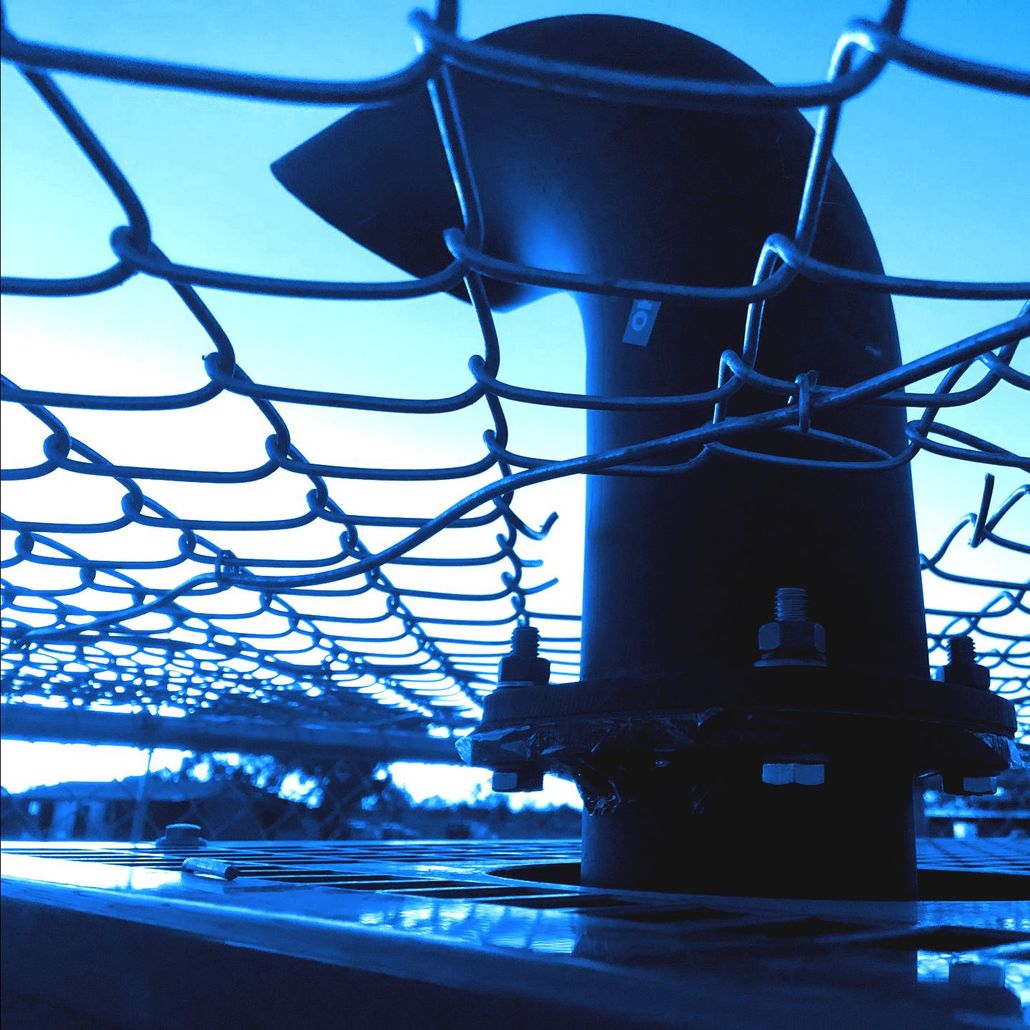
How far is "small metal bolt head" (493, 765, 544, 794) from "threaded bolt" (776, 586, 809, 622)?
0.34 meters

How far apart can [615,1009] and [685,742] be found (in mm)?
510

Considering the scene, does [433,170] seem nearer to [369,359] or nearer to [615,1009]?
[369,359]

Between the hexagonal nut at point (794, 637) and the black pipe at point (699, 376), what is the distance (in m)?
0.03

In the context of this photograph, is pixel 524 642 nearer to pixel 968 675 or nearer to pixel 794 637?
pixel 794 637

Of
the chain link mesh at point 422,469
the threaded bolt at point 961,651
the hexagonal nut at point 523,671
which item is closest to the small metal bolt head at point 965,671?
the threaded bolt at point 961,651

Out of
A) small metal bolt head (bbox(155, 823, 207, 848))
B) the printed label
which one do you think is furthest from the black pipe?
small metal bolt head (bbox(155, 823, 207, 848))

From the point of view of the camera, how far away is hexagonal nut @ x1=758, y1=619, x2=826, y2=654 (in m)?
1.01

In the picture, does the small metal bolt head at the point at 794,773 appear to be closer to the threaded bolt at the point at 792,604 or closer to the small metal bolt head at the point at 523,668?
the threaded bolt at the point at 792,604

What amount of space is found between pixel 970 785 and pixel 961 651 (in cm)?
15

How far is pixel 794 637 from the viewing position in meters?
1.01

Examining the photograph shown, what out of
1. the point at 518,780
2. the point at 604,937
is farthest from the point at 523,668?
the point at 604,937

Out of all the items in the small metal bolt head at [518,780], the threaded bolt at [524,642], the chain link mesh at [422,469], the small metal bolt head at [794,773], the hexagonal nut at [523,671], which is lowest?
the small metal bolt head at [518,780]

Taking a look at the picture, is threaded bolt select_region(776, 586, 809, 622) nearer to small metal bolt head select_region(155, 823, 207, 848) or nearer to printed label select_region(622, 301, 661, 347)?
printed label select_region(622, 301, 661, 347)

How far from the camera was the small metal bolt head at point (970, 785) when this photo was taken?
46.3 inches
